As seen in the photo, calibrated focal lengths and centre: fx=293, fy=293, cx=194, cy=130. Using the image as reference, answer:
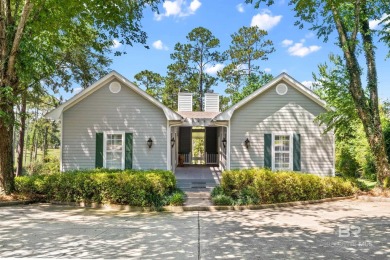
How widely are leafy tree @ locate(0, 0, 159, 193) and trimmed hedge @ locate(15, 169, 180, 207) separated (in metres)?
1.52

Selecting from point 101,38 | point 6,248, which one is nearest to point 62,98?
point 101,38

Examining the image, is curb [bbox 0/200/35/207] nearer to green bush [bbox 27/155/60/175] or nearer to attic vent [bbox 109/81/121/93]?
attic vent [bbox 109/81/121/93]

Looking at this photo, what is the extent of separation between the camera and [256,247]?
548 cm

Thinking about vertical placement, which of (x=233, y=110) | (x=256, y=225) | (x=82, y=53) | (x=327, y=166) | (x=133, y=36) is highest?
(x=82, y=53)

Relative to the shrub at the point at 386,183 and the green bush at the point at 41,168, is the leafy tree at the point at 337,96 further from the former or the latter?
the green bush at the point at 41,168

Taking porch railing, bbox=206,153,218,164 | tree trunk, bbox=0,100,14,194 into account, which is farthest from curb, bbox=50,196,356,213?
porch railing, bbox=206,153,218,164

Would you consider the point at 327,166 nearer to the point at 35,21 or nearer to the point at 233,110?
the point at 233,110

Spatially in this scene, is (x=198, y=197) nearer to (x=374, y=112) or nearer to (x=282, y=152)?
(x=282, y=152)

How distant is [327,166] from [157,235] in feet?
31.2

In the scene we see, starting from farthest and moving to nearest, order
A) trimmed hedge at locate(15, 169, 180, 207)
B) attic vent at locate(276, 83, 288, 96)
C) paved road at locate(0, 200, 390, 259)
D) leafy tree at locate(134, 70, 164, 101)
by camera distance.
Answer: leafy tree at locate(134, 70, 164, 101)
attic vent at locate(276, 83, 288, 96)
trimmed hedge at locate(15, 169, 180, 207)
paved road at locate(0, 200, 390, 259)

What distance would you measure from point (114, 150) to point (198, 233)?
757 cm

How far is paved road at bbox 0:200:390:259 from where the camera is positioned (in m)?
5.18

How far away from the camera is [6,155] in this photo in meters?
10.2

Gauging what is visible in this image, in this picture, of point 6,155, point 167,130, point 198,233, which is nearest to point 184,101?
point 167,130
